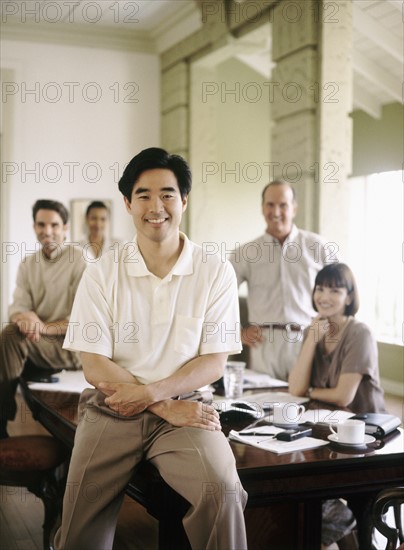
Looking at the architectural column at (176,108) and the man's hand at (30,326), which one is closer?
the man's hand at (30,326)

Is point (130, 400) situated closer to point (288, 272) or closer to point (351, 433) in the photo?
point (351, 433)

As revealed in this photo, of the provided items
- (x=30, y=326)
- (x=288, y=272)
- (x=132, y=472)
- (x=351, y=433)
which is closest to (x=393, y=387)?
(x=288, y=272)

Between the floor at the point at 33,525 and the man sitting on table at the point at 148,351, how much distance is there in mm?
1024

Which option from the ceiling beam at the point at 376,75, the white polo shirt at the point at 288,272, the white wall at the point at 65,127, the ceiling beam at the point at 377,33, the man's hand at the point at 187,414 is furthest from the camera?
the white wall at the point at 65,127

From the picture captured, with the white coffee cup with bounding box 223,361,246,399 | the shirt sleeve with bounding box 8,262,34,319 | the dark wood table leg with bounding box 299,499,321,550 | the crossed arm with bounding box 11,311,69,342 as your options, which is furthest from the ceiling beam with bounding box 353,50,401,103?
the dark wood table leg with bounding box 299,499,321,550

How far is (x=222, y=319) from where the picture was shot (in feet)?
7.20

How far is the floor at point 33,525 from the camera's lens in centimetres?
288

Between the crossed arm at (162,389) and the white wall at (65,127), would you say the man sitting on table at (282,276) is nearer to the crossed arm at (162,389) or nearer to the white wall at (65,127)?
the crossed arm at (162,389)

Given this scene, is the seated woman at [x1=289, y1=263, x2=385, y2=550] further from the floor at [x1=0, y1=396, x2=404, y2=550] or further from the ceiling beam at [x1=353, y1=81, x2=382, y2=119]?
the ceiling beam at [x1=353, y1=81, x2=382, y2=119]

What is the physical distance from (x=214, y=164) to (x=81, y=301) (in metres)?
4.66

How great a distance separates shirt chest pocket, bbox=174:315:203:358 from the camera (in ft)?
6.95

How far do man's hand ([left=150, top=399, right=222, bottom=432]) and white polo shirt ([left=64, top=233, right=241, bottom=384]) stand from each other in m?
0.11

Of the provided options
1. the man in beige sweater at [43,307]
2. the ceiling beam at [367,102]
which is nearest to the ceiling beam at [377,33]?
the ceiling beam at [367,102]

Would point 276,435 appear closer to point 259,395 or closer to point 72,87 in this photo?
point 259,395
